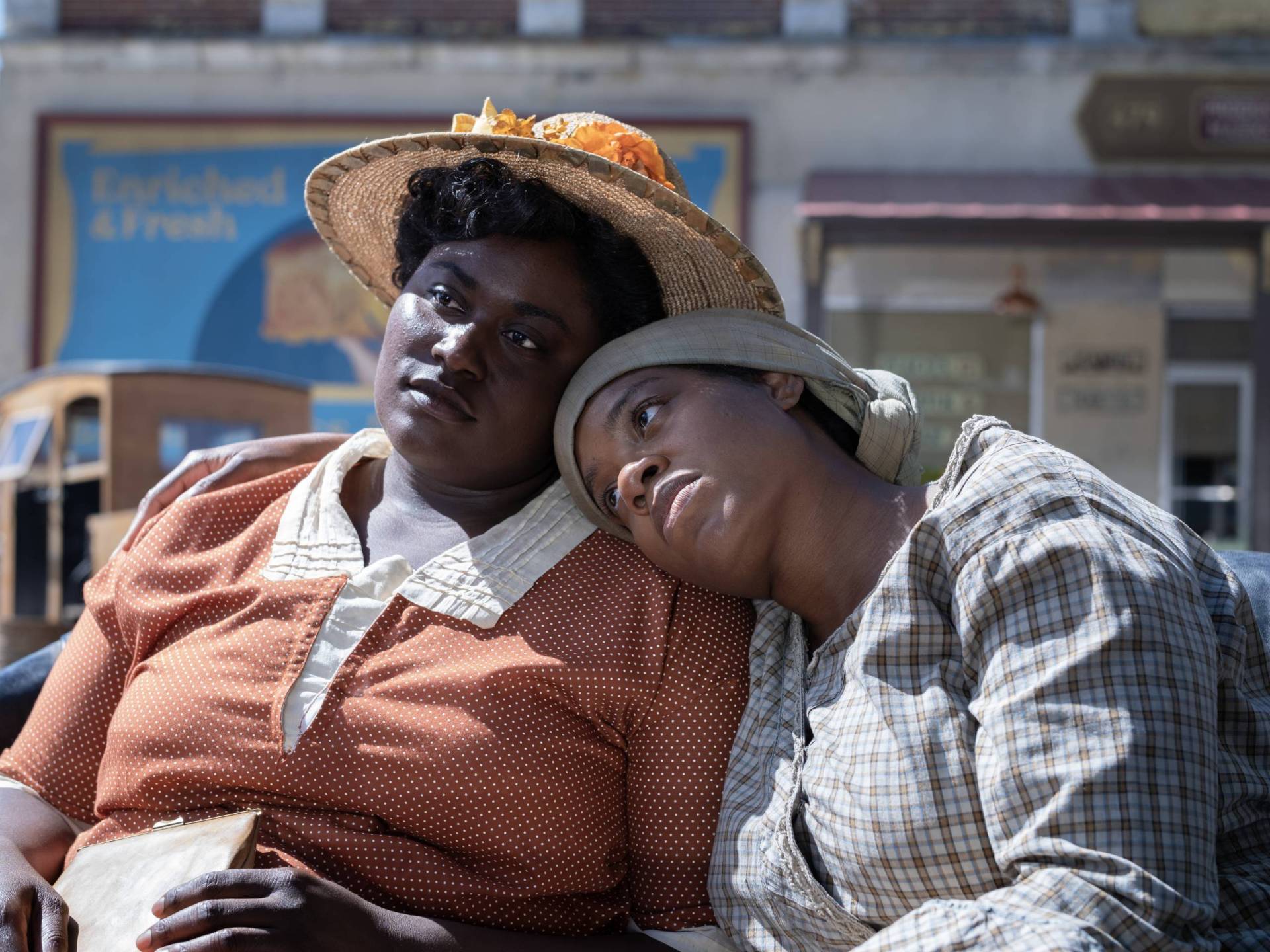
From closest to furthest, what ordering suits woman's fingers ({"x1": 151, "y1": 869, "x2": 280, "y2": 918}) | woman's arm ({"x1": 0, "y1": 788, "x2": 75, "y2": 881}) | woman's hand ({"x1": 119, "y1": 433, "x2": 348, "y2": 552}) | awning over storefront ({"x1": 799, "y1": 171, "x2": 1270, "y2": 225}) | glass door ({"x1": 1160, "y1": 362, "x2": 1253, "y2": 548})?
woman's fingers ({"x1": 151, "y1": 869, "x2": 280, "y2": 918}) → woman's arm ({"x1": 0, "y1": 788, "x2": 75, "y2": 881}) → woman's hand ({"x1": 119, "y1": 433, "x2": 348, "y2": 552}) → awning over storefront ({"x1": 799, "y1": 171, "x2": 1270, "y2": 225}) → glass door ({"x1": 1160, "y1": 362, "x2": 1253, "y2": 548})

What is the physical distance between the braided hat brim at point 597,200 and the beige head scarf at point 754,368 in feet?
0.55

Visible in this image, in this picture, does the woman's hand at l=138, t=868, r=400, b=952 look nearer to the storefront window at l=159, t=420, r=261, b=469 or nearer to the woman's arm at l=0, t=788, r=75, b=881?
the woman's arm at l=0, t=788, r=75, b=881

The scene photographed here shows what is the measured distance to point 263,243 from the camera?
33.6ft

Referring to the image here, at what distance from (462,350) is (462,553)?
0.33 m

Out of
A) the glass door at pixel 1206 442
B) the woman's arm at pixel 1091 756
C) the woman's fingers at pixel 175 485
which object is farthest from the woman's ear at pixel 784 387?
the glass door at pixel 1206 442

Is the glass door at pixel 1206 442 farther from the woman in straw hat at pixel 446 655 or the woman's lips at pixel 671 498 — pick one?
the woman's lips at pixel 671 498

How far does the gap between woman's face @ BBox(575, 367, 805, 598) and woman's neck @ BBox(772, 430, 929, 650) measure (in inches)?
1.1

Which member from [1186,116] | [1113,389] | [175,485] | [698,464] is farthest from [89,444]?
[1186,116]

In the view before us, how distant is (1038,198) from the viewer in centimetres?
929

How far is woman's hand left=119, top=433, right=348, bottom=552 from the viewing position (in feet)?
8.05

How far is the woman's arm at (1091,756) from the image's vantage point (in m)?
1.39

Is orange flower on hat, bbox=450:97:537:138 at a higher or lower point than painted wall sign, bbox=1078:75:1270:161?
lower

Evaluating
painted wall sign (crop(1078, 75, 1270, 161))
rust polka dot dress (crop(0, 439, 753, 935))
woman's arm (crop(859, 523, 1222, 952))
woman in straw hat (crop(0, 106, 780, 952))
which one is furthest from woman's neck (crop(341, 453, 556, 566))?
painted wall sign (crop(1078, 75, 1270, 161))

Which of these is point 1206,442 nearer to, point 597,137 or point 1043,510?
point 597,137
